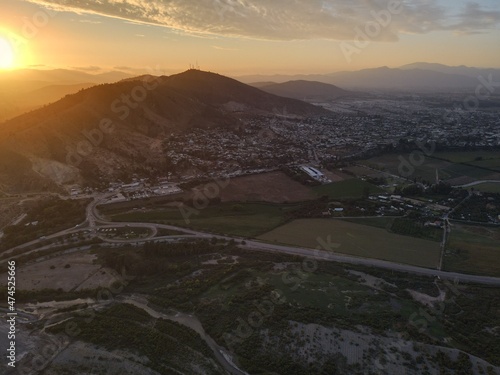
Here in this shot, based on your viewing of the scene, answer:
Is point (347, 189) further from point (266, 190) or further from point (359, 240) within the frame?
point (359, 240)

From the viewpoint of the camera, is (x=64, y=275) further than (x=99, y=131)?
No

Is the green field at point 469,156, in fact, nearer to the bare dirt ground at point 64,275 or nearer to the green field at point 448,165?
the green field at point 448,165

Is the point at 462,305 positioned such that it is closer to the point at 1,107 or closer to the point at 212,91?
the point at 212,91

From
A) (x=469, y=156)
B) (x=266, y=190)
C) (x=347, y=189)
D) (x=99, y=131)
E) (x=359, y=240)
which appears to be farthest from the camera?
(x=469, y=156)

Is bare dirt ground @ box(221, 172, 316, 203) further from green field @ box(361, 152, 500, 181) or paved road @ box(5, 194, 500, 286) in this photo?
green field @ box(361, 152, 500, 181)

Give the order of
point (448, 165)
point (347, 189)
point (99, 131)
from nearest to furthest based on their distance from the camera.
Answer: point (347, 189)
point (448, 165)
point (99, 131)

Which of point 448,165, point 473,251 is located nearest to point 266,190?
point 473,251

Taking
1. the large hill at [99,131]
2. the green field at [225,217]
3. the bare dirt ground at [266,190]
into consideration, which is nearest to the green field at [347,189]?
the bare dirt ground at [266,190]
